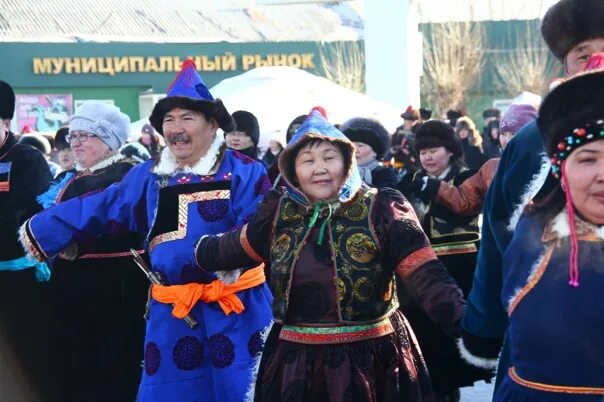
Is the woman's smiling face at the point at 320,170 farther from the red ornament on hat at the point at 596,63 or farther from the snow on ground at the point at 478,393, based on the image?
the snow on ground at the point at 478,393

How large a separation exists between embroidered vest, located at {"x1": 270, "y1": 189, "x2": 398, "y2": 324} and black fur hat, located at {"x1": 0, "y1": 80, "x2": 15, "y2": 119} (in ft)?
9.67

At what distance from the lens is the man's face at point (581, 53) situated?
3496mm

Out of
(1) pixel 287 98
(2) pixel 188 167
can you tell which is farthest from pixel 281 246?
(1) pixel 287 98

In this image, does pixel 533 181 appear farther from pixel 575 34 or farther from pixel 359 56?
pixel 359 56

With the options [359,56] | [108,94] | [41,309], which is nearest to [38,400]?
[41,309]

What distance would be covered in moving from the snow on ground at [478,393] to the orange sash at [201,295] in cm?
264

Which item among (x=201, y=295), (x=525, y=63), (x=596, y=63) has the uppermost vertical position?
(x=525, y=63)

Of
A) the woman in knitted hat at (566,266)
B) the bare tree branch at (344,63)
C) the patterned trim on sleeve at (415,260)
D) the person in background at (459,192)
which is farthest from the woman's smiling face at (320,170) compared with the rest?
the bare tree branch at (344,63)

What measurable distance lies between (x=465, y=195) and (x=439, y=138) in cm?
100

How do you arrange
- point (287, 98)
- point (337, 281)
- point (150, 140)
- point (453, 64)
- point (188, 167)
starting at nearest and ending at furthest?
point (337, 281)
point (188, 167)
point (150, 140)
point (287, 98)
point (453, 64)

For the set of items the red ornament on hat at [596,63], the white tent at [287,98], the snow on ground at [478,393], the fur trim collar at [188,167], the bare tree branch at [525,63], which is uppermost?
the bare tree branch at [525,63]

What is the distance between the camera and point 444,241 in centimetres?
693

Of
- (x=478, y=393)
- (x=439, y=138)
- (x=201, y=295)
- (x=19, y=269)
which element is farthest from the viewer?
(x=478, y=393)

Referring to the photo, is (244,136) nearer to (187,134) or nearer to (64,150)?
(64,150)
